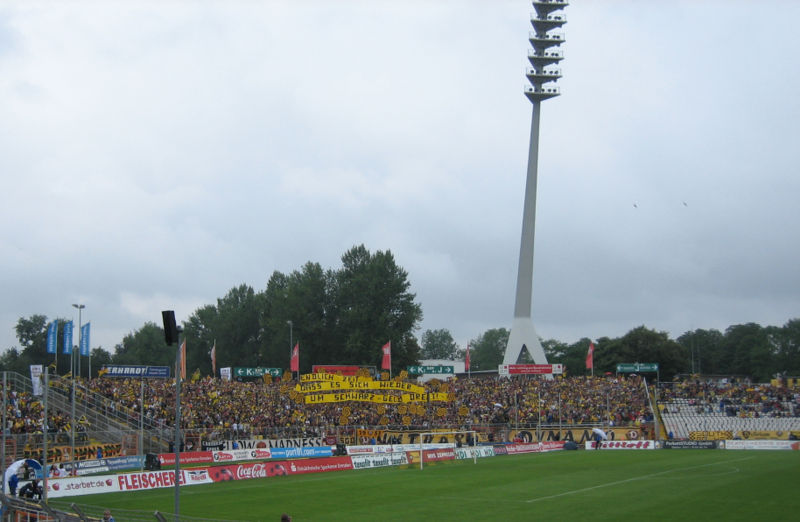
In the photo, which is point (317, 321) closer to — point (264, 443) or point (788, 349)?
point (264, 443)

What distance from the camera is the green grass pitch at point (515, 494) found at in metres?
25.2

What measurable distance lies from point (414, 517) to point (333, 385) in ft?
111

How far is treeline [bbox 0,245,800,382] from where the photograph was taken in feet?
325

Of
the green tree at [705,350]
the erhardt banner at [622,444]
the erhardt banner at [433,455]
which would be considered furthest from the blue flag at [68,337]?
the green tree at [705,350]

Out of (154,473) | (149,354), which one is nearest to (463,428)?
(154,473)

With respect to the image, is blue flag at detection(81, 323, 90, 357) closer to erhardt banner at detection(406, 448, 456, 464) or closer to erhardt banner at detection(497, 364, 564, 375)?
erhardt banner at detection(406, 448, 456, 464)

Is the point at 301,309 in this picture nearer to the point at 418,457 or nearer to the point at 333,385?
the point at 333,385

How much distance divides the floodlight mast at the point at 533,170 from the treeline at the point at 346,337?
54.8 ft

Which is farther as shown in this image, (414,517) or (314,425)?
(314,425)

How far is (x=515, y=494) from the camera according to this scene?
100 ft

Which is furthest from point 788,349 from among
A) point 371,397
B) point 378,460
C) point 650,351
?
point 378,460

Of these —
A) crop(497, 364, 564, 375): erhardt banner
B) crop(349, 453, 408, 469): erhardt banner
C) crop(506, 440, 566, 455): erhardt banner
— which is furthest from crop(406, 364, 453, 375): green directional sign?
crop(349, 453, 408, 469): erhardt banner

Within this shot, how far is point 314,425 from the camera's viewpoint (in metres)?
58.3

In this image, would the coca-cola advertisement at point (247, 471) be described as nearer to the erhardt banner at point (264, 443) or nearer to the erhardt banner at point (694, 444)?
the erhardt banner at point (264, 443)
